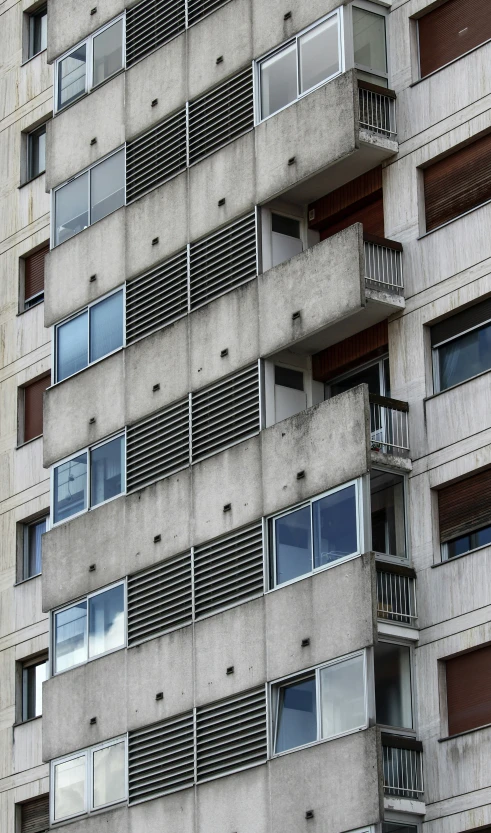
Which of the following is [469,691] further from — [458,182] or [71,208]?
[71,208]

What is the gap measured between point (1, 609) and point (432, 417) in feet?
43.3

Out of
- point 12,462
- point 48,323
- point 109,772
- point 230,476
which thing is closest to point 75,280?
point 48,323

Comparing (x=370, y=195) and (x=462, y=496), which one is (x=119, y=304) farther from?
(x=462, y=496)

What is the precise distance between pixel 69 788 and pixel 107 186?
12.0 m

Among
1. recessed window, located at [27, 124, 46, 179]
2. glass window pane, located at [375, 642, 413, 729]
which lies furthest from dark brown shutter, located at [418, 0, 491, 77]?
recessed window, located at [27, 124, 46, 179]

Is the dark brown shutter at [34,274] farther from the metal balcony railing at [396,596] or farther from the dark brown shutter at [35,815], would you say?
the metal balcony railing at [396,596]

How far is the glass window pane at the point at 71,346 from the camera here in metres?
40.4

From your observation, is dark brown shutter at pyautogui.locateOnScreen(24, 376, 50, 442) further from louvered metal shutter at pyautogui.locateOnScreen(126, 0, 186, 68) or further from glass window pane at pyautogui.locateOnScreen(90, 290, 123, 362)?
louvered metal shutter at pyautogui.locateOnScreen(126, 0, 186, 68)

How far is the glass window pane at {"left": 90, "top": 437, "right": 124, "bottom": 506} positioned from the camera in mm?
38531

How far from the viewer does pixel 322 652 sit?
3250cm

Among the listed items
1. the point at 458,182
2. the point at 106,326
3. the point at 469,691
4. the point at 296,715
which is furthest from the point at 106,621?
the point at 458,182

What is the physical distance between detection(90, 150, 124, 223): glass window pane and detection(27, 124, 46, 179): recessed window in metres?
4.58

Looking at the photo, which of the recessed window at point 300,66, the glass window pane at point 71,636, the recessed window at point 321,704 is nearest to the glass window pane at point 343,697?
the recessed window at point 321,704

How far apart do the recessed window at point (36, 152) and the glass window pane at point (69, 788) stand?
14.3 meters
